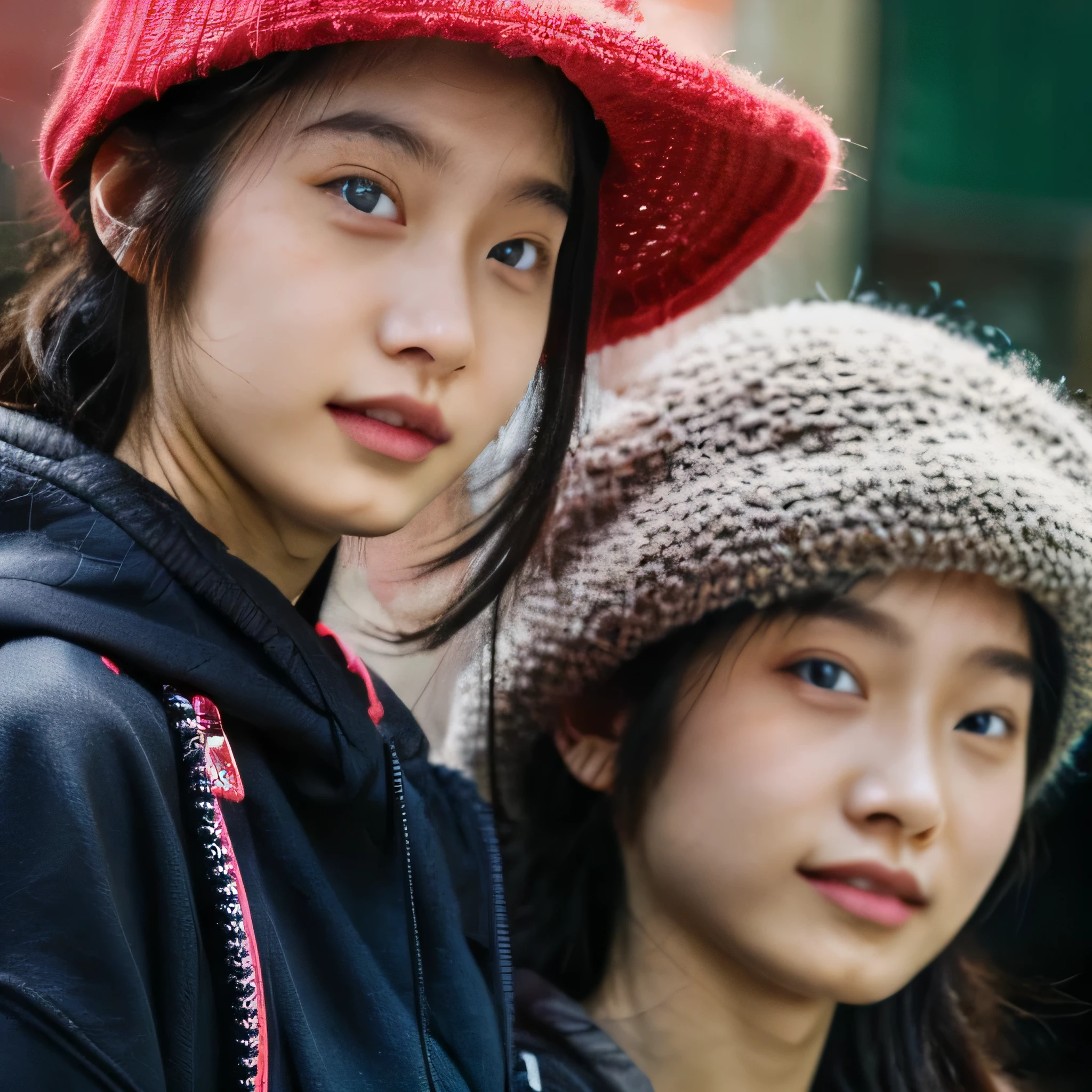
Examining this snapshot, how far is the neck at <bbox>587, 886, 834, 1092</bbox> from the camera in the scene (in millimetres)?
1049

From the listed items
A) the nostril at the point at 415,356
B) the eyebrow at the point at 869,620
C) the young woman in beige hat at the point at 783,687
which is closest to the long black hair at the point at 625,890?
the young woman in beige hat at the point at 783,687

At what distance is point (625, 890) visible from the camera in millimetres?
1097

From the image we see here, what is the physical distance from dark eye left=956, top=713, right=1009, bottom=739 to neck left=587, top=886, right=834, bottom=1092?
0.28 metres

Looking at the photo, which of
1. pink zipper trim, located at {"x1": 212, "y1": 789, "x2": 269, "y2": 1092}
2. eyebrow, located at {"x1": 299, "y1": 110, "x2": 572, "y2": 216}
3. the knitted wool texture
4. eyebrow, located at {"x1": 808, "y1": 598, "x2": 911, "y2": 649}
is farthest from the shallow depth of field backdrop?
pink zipper trim, located at {"x1": 212, "y1": 789, "x2": 269, "y2": 1092}

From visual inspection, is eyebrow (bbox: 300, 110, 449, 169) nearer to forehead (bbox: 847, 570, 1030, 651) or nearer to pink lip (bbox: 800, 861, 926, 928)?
forehead (bbox: 847, 570, 1030, 651)

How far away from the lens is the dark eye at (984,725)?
1.00m

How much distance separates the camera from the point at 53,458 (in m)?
0.73

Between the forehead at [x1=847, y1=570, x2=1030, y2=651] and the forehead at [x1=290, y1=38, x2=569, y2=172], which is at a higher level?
the forehead at [x1=290, y1=38, x2=569, y2=172]

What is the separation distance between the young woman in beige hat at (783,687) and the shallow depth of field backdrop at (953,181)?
14 cm

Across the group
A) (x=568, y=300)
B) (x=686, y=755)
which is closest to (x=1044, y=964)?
(x=686, y=755)

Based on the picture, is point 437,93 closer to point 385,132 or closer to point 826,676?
point 385,132

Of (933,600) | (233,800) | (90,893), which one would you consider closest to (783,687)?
(933,600)

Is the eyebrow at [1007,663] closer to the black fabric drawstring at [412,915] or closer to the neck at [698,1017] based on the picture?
the neck at [698,1017]

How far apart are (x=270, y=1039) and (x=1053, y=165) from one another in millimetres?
1558
